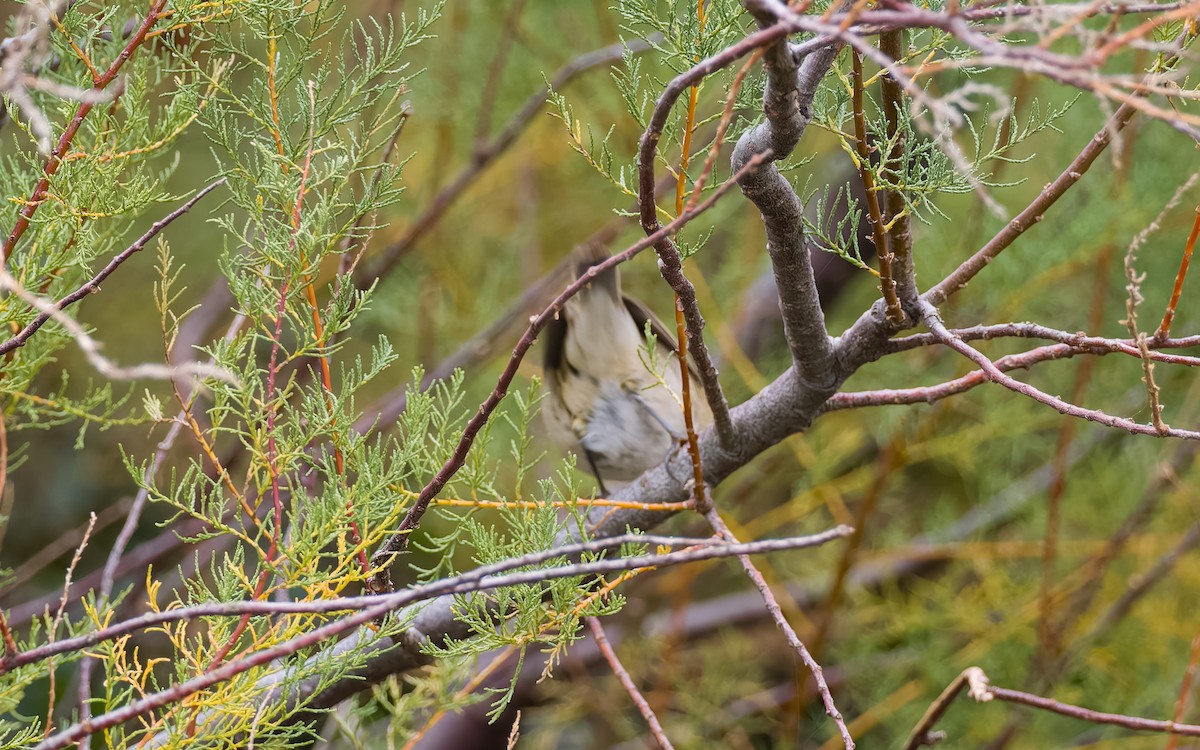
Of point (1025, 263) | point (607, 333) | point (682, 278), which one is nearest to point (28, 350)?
point (682, 278)

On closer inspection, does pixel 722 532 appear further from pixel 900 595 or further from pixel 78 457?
pixel 78 457

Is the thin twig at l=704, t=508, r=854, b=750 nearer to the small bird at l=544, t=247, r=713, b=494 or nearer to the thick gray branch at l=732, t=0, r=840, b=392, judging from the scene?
the thick gray branch at l=732, t=0, r=840, b=392

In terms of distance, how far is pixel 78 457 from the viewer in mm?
3438

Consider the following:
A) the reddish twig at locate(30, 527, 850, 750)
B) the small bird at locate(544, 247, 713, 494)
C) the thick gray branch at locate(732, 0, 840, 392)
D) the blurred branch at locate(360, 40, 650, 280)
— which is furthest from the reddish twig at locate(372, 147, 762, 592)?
the blurred branch at locate(360, 40, 650, 280)

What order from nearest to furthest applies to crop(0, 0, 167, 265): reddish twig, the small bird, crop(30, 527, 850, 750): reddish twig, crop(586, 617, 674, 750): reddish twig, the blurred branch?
crop(30, 527, 850, 750): reddish twig
crop(0, 0, 167, 265): reddish twig
crop(586, 617, 674, 750): reddish twig
the small bird
the blurred branch

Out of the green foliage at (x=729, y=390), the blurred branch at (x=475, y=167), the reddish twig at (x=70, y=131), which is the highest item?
the reddish twig at (x=70, y=131)

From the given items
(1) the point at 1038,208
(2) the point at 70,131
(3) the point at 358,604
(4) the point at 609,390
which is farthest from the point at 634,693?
(4) the point at 609,390

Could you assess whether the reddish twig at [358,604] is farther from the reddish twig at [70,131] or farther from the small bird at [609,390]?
the small bird at [609,390]

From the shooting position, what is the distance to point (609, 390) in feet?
8.15

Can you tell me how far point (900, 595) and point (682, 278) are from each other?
2.23 metres

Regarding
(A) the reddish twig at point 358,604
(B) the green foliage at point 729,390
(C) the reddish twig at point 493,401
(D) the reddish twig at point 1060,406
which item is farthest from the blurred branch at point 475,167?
(A) the reddish twig at point 358,604

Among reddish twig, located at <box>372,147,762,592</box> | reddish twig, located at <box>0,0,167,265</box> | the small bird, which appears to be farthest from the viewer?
the small bird

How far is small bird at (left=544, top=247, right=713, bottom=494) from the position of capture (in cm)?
228

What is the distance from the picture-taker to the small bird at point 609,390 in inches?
89.6
